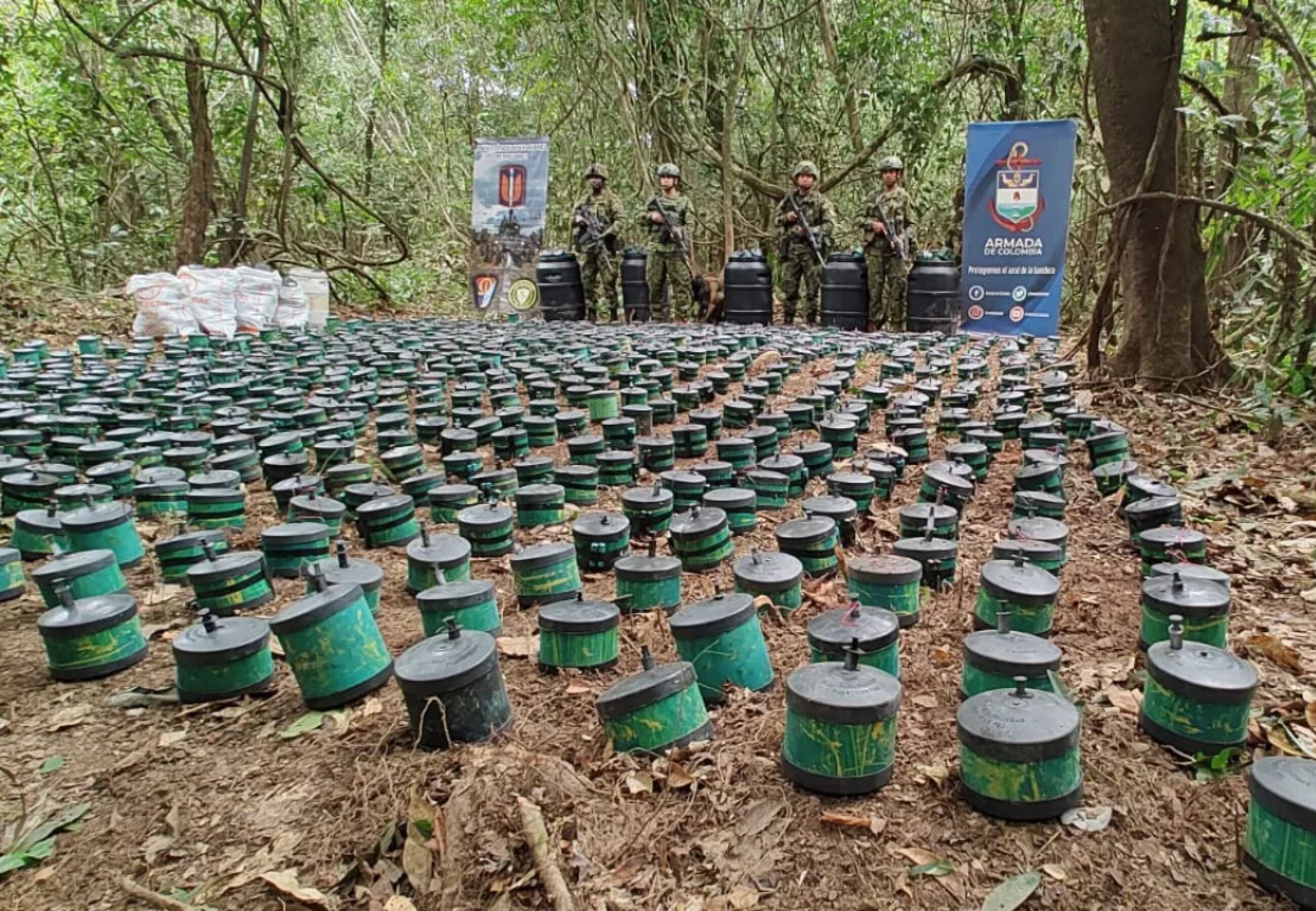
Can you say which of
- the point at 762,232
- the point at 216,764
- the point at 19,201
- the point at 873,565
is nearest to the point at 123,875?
the point at 216,764

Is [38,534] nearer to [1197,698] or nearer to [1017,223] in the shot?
[1197,698]

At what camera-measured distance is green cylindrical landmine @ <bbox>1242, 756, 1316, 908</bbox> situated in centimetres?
141

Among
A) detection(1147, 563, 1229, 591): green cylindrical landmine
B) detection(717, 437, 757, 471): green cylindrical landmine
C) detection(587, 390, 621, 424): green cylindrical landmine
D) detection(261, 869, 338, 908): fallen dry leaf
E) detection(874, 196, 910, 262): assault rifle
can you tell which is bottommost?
detection(261, 869, 338, 908): fallen dry leaf

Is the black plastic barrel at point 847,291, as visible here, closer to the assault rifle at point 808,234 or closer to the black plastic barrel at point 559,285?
the assault rifle at point 808,234

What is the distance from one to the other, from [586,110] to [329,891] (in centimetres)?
1311

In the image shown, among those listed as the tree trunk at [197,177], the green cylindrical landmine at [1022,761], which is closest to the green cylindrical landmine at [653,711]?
the green cylindrical landmine at [1022,761]

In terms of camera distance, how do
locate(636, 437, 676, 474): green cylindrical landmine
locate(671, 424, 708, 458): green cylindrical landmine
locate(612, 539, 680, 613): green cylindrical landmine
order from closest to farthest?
locate(612, 539, 680, 613): green cylindrical landmine
locate(636, 437, 676, 474): green cylindrical landmine
locate(671, 424, 708, 458): green cylindrical landmine

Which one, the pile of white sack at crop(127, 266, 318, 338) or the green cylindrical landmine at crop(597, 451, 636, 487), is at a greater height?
the pile of white sack at crop(127, 266, 318, 338)

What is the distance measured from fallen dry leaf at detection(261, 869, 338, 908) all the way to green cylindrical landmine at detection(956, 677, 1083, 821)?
1.18 m

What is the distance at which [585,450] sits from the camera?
13.4ft

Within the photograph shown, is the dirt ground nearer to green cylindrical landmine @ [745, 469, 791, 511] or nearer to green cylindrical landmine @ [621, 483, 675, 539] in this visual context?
green cylindrical landmine @ [621, 483, 675, 539]

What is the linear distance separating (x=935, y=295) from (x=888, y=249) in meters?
0.76

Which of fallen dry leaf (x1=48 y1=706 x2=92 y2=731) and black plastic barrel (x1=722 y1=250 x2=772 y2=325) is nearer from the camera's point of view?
fallen dry leaf (x1=48 y1=706 x2=92 y2=731)

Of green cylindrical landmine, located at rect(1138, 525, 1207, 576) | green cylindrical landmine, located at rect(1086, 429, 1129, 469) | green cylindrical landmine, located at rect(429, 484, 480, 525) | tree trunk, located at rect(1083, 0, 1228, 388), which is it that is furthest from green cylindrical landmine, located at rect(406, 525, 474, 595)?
tree trunk, located at rect(1083, 0, 1228, 388)
